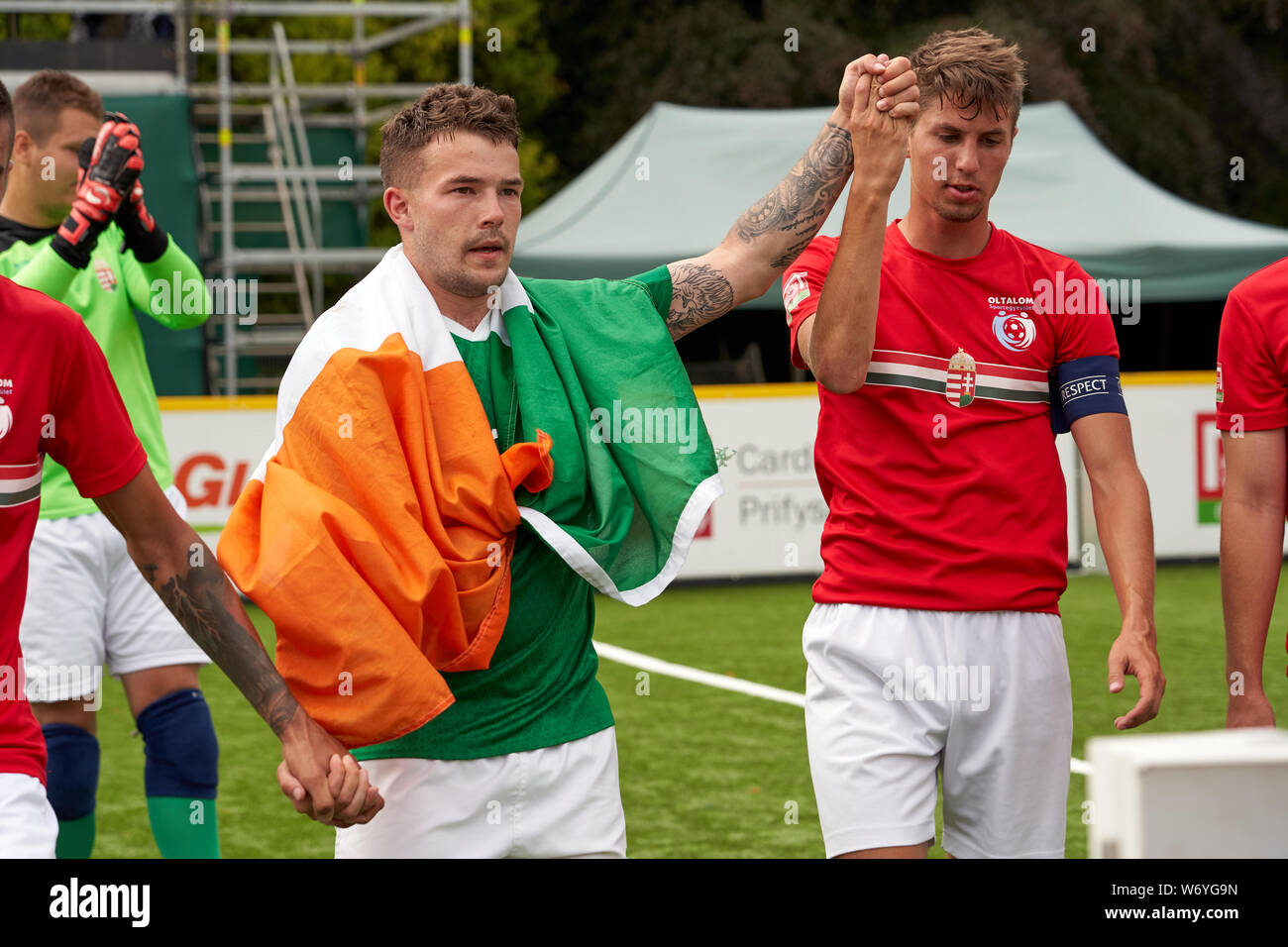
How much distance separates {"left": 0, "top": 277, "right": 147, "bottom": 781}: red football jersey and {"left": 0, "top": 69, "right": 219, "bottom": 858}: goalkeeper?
6.13 feet

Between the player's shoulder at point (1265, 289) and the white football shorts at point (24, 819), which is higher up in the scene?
the player's shoulder at point (1265, 289)

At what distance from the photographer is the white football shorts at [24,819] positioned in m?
2.34

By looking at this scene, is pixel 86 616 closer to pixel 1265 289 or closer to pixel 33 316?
pixel 33 316

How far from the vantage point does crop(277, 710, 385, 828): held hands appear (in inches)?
99.0

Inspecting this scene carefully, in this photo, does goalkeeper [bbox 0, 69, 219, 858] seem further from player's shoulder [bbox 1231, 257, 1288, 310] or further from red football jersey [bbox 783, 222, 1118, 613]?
player's shoulder [bbox 1231, 257, 1288, 310]

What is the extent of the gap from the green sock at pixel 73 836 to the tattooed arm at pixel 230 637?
202 centimetres

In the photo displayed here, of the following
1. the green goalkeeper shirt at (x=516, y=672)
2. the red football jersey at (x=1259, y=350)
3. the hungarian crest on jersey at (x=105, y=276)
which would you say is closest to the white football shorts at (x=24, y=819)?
the green goalkeeper shirt at (x=516, y=672)

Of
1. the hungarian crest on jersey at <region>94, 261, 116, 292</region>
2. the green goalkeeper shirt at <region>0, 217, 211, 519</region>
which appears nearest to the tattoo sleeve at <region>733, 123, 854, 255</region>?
the green goalkeeper shirt at <region>0, 217, 211, 519</region>

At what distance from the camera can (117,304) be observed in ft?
15.2

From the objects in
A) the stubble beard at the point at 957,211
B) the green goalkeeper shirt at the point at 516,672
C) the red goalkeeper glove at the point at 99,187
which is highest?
the red goalkeeper glove at the point at 99,187

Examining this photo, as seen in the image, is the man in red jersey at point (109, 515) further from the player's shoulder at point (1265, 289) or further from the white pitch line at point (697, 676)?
the white pitch line at point (697, 676)

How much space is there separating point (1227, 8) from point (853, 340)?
2821 centimetres

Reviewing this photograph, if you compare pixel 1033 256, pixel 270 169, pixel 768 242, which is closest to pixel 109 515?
pixel 768 242

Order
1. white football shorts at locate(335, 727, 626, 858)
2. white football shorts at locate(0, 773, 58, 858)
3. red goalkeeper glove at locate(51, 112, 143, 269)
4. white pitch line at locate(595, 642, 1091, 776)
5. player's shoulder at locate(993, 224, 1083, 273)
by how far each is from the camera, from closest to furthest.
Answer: white football shorts at locate(0, 773, 58, 858), white football shorts at locate(335, 727, 626, 858), player's shoulder at locate(993, 224, 1083, 273), red goalkeeper glove at locate(51, 112, 143, 269), white pitch line at locate(595, 642, 1091, 776)
